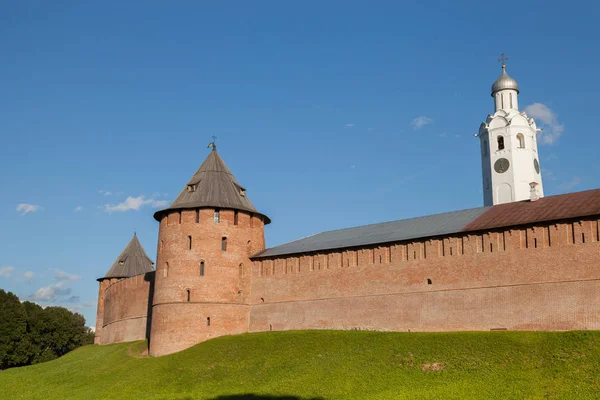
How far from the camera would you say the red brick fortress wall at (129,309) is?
4019cm

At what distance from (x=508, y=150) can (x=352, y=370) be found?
2191 cm

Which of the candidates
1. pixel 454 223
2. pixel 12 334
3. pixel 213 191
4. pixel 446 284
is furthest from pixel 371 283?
pixel 12 334

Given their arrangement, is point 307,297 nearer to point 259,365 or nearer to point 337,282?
point 337,282

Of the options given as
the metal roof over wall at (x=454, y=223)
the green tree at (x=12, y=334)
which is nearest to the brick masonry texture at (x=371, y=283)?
the metal roof over wall at (x=454, y=223)

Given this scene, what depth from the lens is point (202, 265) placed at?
3459 centimetres

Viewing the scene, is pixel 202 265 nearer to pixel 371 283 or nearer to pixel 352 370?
pixel 371 283

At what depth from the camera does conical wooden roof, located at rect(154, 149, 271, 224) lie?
117 ft

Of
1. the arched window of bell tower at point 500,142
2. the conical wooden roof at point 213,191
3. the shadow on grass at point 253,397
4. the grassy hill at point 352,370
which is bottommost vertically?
the shadow on grass at point 253,397

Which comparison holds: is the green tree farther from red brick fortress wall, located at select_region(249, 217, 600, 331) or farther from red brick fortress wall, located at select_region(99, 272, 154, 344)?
red brick fortress wall, located at select_region(249, 217, 600, 331)

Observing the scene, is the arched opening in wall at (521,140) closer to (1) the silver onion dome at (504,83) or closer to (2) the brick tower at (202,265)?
(1) the silver onion dome at (504,83)

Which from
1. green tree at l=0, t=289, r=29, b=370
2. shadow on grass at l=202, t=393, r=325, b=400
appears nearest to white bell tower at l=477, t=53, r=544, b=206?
shadow on grass at l=202, t=393, r=325, b=400

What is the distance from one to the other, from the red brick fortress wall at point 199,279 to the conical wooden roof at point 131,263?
49.1 ft

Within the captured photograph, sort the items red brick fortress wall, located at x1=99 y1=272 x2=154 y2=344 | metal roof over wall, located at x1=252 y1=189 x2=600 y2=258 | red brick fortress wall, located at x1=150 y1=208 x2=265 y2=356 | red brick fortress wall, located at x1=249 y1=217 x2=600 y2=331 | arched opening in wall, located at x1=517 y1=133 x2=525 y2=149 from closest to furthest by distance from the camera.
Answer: red brick fortress wall, located at x1=249 y1=217 x2=600 y2=331 → metal roof over wall, located at x1=252 y1=189 x2=600 y2=258 → red brick fortress wall, located at x1=150 y1=208 x2=265 y2=356 → red brick fortress wall, located at x1=99 y1=272 x2=154 y2=344 → arched opening in wall, located at x1=517 y1=133 x2=525 y2=149

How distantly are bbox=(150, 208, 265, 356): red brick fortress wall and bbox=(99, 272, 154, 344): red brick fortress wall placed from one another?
17.8ft
